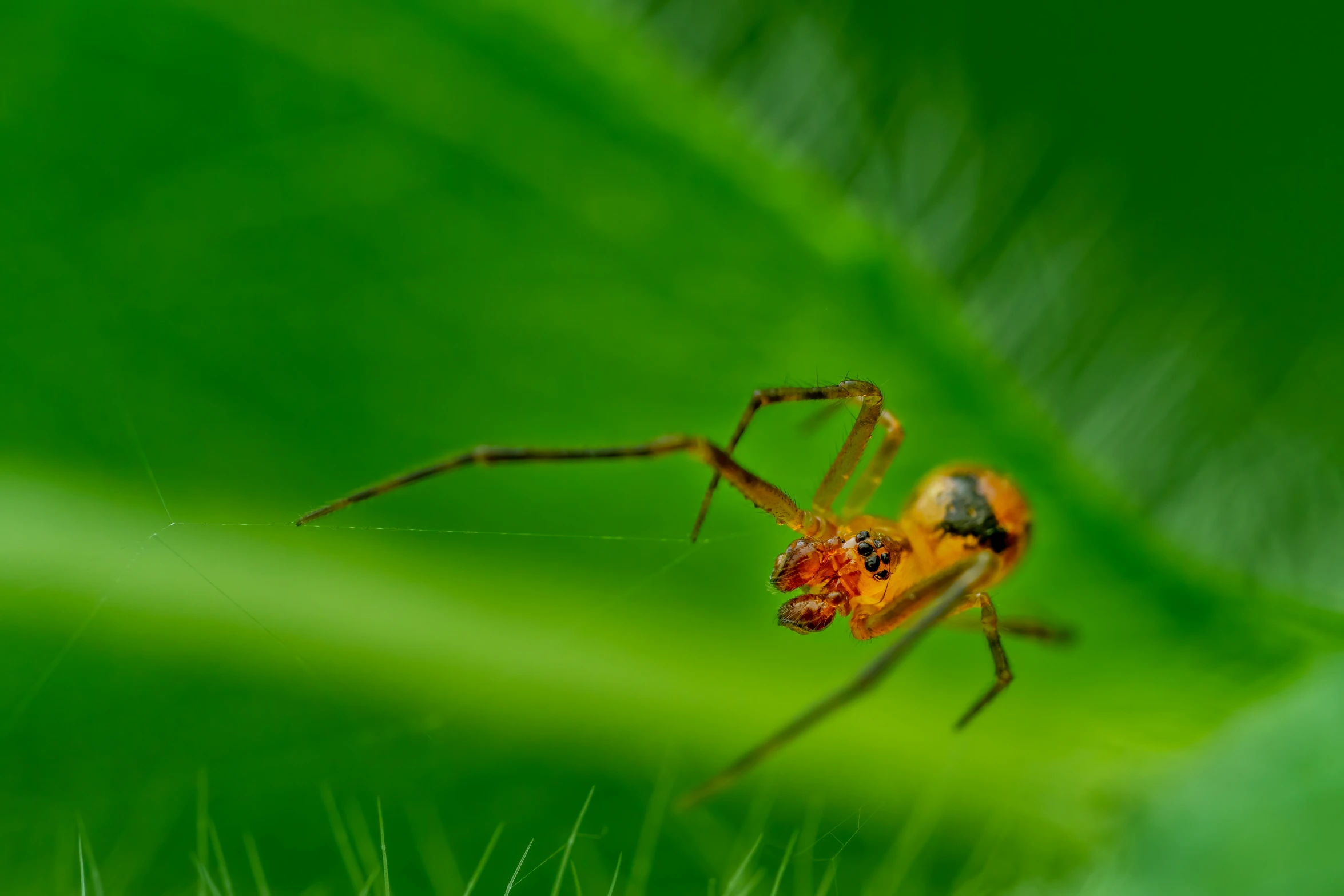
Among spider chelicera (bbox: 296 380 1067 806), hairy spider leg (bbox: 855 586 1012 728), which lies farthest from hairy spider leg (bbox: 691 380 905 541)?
hairy spider leg (bbox: 855 586 1012 728)

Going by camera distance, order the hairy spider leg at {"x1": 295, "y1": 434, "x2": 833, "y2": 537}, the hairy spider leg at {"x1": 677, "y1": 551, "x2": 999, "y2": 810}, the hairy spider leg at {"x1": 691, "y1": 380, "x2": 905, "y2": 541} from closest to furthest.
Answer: the hairy spider leg at {"x1": 677, "y1": 551, "x2": 999, "y2": 810} < the hairy spider leg at {"x1": 295, "y1": 434, "x2": 833, "y2": 537} < the hairy spider leg at {"x1": 691, "y1": 380, "x2": 905, "y2": 541}

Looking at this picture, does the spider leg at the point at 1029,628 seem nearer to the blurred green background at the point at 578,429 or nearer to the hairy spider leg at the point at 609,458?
the blurred green background at the point at 578,429

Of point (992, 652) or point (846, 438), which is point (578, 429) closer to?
point (846, 438)

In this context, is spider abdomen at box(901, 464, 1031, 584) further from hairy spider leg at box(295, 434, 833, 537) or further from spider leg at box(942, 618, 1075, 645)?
hairy spider leg at box(295, 434, 833, 537)

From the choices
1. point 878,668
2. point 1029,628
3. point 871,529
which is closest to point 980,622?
point 1029,628

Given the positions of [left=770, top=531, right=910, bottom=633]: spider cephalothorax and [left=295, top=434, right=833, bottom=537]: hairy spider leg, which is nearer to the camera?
[left=295, top=434, right=833, bottom=537]: hairy spider leg

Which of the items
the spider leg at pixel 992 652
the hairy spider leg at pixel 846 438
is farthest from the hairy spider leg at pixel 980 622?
the hairy spider leg at pixel 846 438

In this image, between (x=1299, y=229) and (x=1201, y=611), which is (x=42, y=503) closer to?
(x=1201, y=611)

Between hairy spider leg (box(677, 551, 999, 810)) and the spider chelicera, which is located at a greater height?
the spider chelicera
